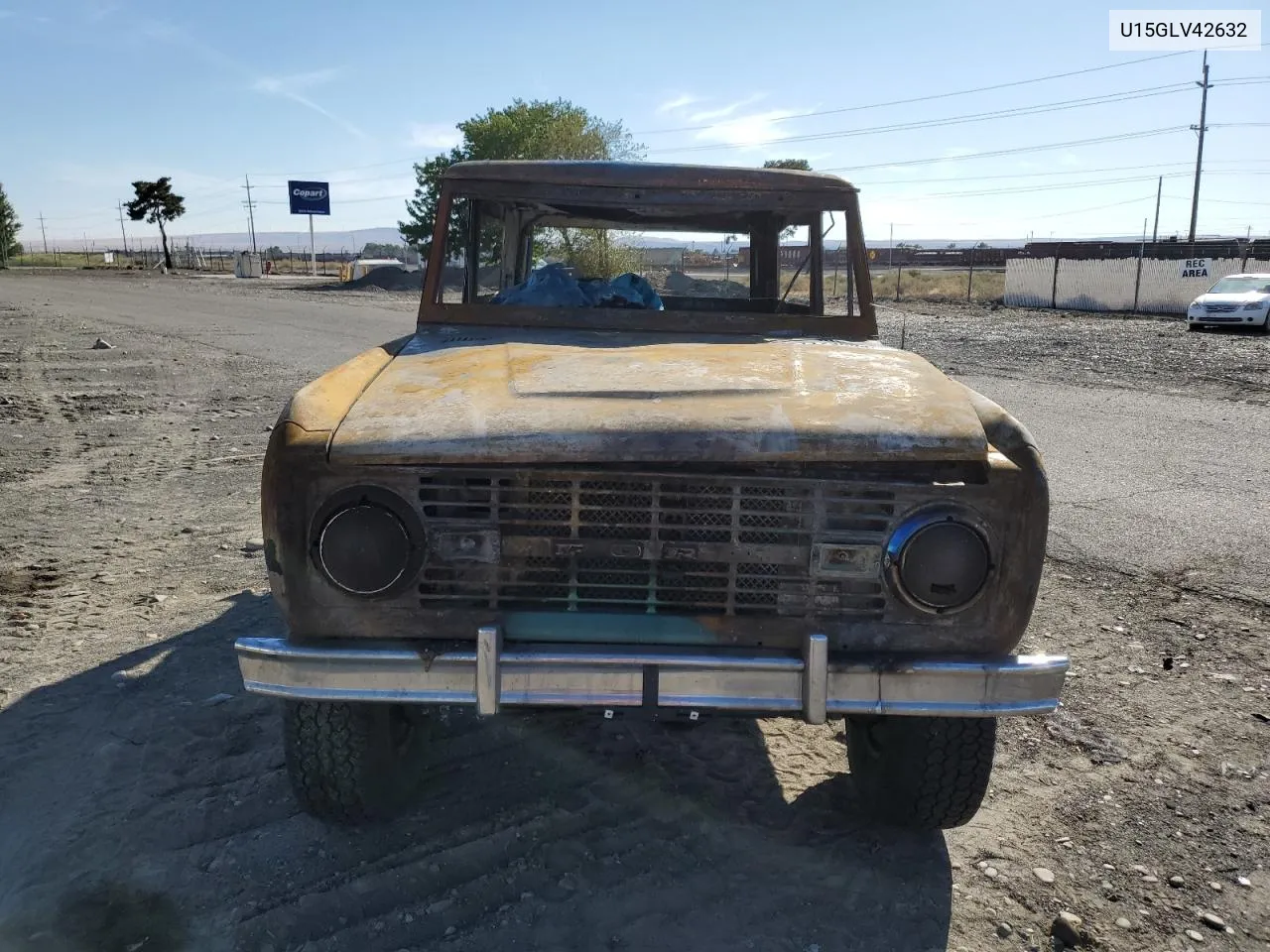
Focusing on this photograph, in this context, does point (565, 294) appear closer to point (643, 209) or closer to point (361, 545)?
point (643, 209)

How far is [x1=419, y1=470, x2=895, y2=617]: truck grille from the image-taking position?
7.95ft

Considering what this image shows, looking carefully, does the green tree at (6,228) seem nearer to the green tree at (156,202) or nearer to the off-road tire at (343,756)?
the green tree at (156,202)

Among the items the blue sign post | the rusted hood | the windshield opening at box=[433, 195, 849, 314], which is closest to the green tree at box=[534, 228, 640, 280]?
Result: the windshield opening at box=[433, 195, 849, 314]

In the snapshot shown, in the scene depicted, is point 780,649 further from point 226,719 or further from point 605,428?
point 226,719

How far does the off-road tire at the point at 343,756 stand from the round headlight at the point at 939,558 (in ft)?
5.03

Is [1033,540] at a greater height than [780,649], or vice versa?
[1033,540]

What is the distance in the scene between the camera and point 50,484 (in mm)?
6766

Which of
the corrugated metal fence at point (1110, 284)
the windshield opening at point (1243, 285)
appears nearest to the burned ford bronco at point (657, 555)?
the windshield opening at point (1243, 285)

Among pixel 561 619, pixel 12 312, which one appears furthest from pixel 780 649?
pixel 12 312

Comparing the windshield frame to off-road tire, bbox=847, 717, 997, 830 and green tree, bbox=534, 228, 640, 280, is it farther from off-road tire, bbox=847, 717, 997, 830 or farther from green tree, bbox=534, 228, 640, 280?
off-road tire, bbox=847, 717, 997, 830

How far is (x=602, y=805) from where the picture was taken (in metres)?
3.09

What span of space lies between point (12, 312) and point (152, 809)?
21.5 metres

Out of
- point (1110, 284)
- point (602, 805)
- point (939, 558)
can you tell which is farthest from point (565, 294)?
point (1110, 284)

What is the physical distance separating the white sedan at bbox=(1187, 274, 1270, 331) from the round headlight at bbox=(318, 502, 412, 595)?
21585 millimetres
